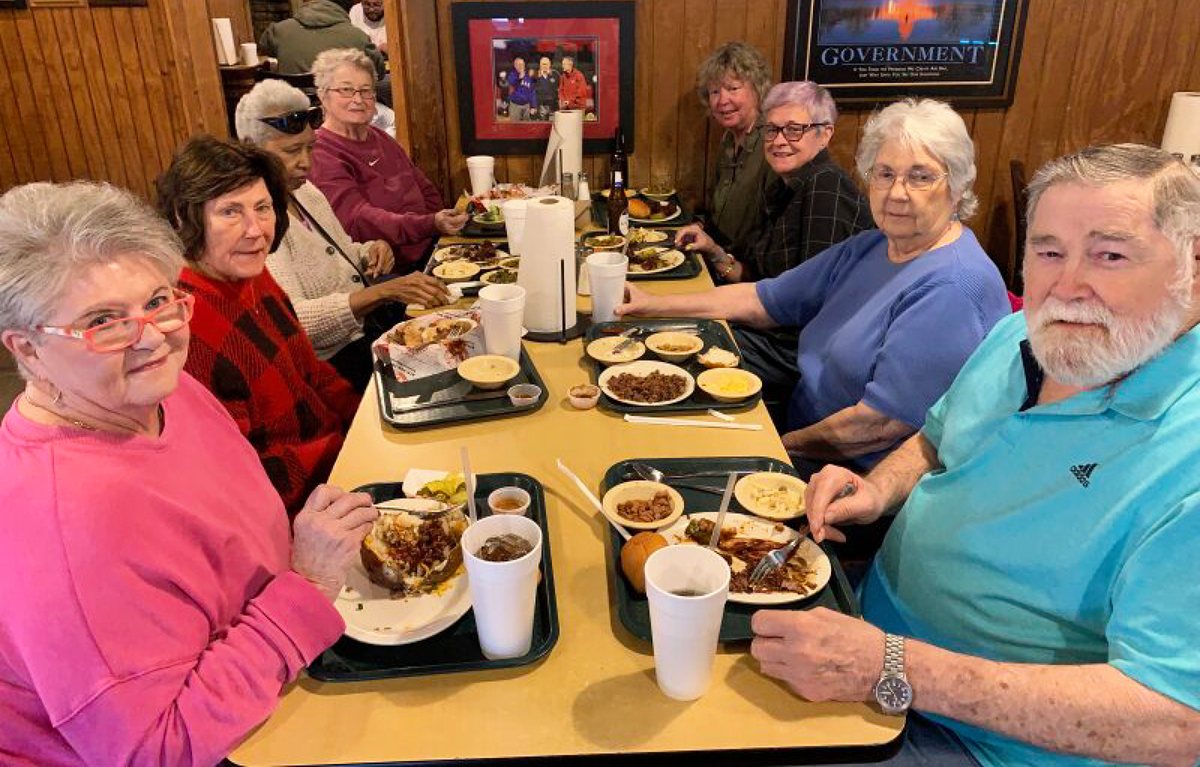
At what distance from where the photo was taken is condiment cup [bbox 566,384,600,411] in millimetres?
1813

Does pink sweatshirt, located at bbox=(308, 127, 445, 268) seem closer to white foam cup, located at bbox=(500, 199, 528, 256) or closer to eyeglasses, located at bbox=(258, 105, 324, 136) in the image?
white foam cup, located at bbox=(500, 199, 528, 256)

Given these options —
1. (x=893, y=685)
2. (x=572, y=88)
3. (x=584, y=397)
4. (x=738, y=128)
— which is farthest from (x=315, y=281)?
(x=893, y=685)

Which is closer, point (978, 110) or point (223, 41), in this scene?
point (978, 110)

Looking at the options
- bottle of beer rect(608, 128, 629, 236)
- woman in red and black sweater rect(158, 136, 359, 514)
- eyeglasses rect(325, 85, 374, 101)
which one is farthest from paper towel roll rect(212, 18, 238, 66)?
woman in red and black sweater rect(158, 136, 359, 514)

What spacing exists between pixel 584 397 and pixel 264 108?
4.91 ft

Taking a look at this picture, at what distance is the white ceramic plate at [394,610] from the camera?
1.15 m

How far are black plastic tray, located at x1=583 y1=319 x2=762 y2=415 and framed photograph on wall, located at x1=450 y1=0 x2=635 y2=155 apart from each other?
1.92m

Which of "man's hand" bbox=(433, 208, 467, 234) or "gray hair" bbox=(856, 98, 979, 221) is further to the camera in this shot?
"man's hand" bbox=(433, 208, 467, 234)

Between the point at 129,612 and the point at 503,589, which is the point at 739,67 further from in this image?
the point at 129,612

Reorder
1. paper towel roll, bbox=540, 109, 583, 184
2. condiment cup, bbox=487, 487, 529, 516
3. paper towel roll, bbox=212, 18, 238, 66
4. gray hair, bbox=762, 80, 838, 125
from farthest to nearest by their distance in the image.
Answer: paper towel roll, bbox=212, 18, 238, 66 < paper towel roll, bbox=540, 109, 583, 184 < gray hair, bbox=762, 80, 838, 125 < condiment cup, bbox=487, 487, 529, 516

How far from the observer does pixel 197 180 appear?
1.74 meters

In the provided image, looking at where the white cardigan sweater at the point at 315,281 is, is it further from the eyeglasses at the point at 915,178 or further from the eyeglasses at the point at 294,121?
the eyeglasses at the point at 915,178

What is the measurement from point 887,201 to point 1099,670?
1.21m

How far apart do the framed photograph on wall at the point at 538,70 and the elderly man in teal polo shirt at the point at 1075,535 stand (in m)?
2.82
